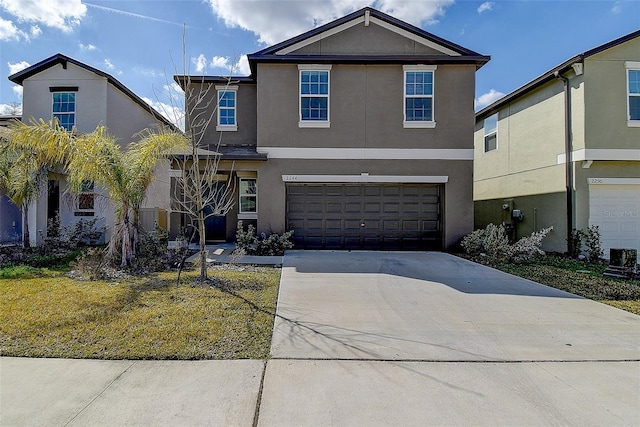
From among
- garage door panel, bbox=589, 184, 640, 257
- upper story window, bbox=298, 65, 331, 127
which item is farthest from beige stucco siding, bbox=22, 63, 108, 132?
garage door panel, bbox=589, 184, 640, 257

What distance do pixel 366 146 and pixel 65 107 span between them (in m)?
11.8

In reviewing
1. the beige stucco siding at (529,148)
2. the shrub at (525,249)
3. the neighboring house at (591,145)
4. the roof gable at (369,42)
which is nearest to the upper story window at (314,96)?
Result: the roof gable at (369,42)

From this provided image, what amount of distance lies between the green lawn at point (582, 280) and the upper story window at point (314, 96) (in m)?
7.44

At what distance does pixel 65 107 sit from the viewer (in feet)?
43.0

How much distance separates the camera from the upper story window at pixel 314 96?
38.6 ft

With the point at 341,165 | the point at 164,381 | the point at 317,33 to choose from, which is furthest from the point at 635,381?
the point at 317,33

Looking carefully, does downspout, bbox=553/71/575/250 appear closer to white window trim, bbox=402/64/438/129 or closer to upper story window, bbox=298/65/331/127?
white window trim, bbox=402/64/438/129

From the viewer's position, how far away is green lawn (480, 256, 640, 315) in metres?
6.52

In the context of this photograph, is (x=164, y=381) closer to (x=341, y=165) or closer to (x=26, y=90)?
(x=341, y=165)

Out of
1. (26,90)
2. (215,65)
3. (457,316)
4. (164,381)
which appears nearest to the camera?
(164,381)

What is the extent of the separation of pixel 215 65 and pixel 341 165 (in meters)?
5.03

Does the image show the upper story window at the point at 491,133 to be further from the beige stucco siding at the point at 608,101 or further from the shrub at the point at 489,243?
the shrub at the point at 489,243

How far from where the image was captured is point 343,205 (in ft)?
38.8

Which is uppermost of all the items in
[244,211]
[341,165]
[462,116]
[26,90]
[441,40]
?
[441,40]
